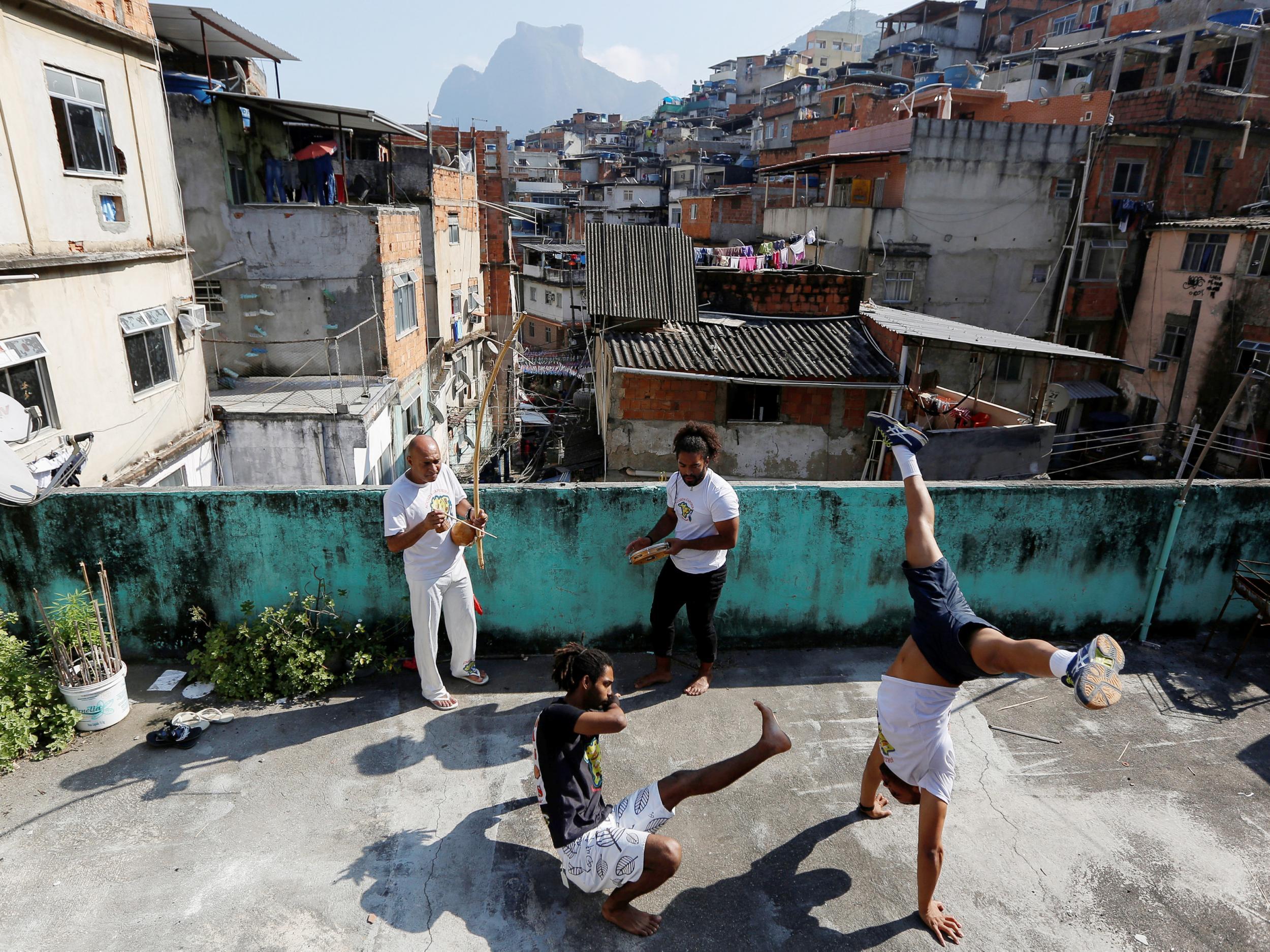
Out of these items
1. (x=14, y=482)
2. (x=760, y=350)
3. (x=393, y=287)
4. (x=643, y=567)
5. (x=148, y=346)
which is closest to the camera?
(x=14, y=482)

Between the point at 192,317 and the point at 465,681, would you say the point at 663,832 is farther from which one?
the point at 192,317

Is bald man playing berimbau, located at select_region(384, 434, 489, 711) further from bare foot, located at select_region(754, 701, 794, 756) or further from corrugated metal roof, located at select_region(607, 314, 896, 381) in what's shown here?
corrugated metal roof, located at select_region(607, 314, 896, 381)

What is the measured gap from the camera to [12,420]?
5688mm

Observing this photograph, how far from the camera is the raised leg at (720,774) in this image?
3.28 metres

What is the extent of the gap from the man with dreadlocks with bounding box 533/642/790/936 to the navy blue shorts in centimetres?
78

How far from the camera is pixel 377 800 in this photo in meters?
4.01

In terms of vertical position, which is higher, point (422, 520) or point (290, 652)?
point (422, 520)

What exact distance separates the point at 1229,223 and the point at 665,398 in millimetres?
19443

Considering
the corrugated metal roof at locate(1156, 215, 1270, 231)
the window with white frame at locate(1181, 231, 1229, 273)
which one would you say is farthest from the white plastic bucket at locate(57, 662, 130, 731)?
the window with white frame at locate(1181, 231, 1229, 273)

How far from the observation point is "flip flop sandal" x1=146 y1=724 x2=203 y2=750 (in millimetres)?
4332

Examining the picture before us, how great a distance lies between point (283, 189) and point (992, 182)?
840 inches

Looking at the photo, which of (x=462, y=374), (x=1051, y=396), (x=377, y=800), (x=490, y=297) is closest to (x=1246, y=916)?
(x=377, y=800)

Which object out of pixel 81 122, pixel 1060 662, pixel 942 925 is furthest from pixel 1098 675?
pixel 81 122

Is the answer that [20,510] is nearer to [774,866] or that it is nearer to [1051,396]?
[774,866]
